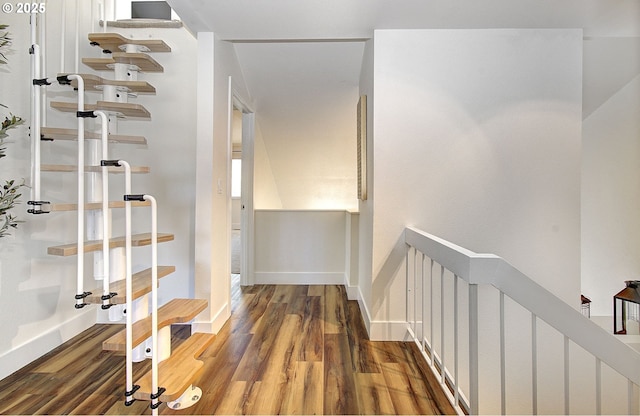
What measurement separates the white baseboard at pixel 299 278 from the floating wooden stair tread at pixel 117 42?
251cm

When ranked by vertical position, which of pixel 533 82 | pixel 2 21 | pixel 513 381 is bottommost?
pixel 513 381

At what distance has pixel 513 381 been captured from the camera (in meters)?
2.26

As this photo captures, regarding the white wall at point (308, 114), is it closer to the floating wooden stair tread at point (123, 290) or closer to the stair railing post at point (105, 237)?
the stair railing post at point (105, 237)

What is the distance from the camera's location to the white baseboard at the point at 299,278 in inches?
153

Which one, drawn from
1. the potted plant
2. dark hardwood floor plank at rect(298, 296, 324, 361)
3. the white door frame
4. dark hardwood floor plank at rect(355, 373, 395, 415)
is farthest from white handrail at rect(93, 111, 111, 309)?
the white door frame

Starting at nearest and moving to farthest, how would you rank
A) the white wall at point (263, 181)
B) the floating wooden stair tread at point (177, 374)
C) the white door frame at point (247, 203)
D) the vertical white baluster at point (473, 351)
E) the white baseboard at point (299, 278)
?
the vertical white baluster at point (473, 351) → the floating wooden stair tread at point (177, 374) → the white door frame at point (247, 203) → the white baseboard at point (299, 278) → the white wall at point (263, 181)

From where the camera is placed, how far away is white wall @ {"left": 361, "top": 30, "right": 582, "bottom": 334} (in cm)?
235

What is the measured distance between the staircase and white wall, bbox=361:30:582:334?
132 cm

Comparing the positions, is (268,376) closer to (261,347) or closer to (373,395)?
(261,347)

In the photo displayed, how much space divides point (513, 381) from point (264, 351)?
166cm

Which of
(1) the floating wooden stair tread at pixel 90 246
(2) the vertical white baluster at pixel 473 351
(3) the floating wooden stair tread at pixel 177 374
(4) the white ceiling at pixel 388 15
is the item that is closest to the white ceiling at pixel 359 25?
(4) the white ceiling at pixel 388 15

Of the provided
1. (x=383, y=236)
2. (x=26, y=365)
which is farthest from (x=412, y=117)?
(x=26, y=365)

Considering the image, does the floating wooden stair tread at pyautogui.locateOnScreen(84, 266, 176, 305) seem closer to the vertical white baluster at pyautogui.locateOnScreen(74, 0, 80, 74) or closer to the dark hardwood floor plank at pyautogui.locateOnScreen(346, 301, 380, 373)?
the dark hardwood floor plank at pyautogui.locateOnScreen(346, 301, 380, 373)

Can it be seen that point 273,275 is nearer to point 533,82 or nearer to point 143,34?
point 143,34
